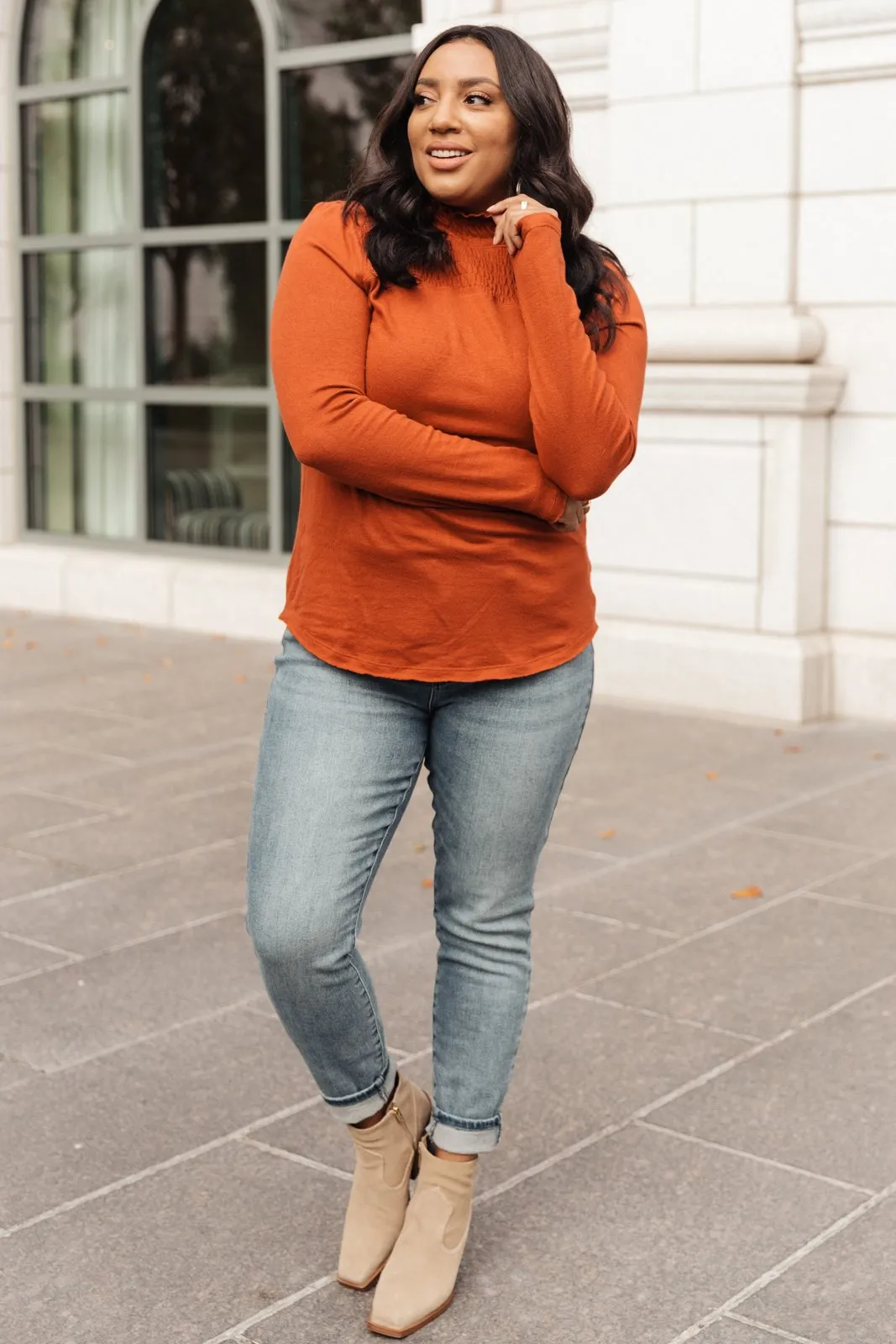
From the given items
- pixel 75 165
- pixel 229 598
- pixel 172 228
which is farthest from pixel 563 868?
pixel 75 165

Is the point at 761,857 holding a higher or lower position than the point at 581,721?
lower

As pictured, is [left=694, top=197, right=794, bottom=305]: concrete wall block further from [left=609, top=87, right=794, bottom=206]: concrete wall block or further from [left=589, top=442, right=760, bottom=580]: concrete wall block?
[left=589, top=442, right=760, bottom=580]: concrete wall block

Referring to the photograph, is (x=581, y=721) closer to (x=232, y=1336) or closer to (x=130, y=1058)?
(x=232, y=1336)

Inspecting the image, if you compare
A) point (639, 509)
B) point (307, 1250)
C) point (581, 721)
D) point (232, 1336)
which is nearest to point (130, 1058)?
point (307, 1250)

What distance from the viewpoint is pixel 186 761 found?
702cm

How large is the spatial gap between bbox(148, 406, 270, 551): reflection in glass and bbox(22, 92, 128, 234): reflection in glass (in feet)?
4.39

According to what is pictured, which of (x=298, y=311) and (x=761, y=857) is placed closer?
(x=298, y=311)

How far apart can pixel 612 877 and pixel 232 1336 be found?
276 centimetres

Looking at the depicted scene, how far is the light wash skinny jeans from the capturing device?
2.77 m

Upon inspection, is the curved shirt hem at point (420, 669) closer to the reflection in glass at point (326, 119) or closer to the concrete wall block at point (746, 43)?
the concrete wall block at point (746, 43)

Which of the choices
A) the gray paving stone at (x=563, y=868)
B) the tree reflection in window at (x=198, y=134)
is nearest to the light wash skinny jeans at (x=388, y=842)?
the gray paving stone at (x=563, y=868)

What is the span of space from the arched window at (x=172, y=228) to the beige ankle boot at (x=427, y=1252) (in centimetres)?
771

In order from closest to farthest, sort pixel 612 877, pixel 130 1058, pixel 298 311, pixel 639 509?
pixel 298 311
pixel 130 1058
pixel 612 877
pixel 639 509

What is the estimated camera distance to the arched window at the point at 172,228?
402 inches
